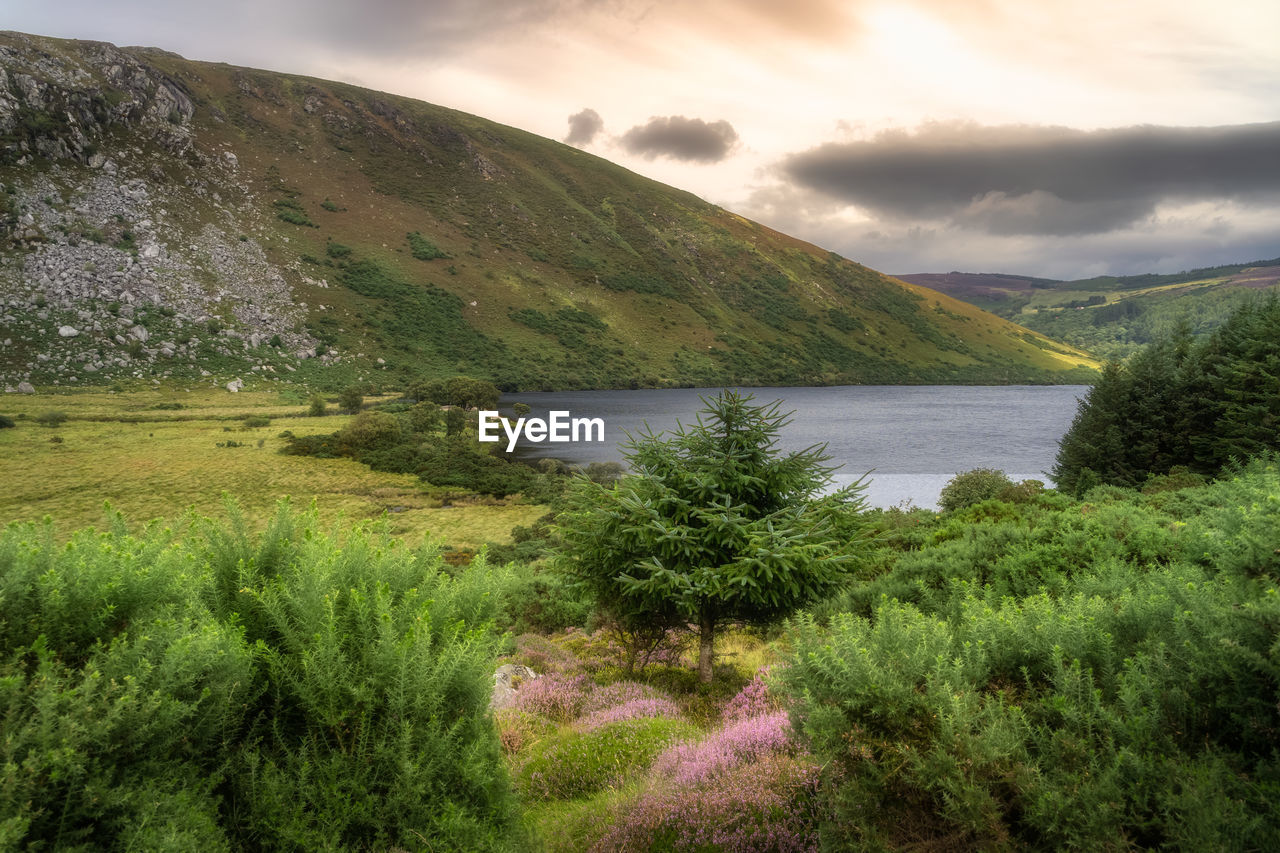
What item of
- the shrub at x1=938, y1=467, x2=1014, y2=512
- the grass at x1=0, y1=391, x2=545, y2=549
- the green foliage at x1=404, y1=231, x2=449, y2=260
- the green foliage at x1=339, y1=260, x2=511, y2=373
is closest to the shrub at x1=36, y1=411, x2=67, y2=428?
the grass at x1=0, y1=391, x2=545, y2=549

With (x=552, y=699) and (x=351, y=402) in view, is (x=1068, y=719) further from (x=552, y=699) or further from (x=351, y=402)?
(x=351, y=402)

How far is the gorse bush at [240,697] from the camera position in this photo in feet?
8.71

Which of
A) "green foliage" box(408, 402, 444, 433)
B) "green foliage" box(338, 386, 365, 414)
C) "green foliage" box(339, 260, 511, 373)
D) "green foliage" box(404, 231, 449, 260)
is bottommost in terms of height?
"green foliage" box(408, 402, 444, 433)

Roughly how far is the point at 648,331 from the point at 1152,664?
146200 mm

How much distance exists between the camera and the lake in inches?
1977

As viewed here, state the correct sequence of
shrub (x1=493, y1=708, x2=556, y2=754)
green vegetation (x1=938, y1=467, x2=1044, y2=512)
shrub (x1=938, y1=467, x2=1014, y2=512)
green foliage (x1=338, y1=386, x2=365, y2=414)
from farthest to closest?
green foliage (x1=338, y1=386, x2=365, y2=414) < shrub (x1=938, y1=467, x2=1014, y2=512) < green vegetation (x1=938, y1=467, x2=1044, y2=512) < shrub (x1=493, y1=708, x2=556, y2=754)

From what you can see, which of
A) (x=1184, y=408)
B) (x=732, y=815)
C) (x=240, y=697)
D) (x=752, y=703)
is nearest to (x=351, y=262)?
(x=1184, y=408)

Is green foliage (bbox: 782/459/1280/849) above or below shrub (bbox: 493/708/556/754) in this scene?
above

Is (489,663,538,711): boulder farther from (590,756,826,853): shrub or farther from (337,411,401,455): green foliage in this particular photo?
(337,411,401,455): green foliage

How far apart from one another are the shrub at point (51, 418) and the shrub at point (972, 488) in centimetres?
5281

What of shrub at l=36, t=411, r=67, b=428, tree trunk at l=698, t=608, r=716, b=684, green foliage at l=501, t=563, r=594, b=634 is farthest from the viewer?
shrub at l=36, t=411, r=67, b=428

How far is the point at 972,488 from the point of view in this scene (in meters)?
23.5

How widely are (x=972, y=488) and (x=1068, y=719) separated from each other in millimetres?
22247

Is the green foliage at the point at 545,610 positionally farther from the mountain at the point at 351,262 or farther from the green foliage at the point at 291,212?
the green foliage at the point at 291,212
